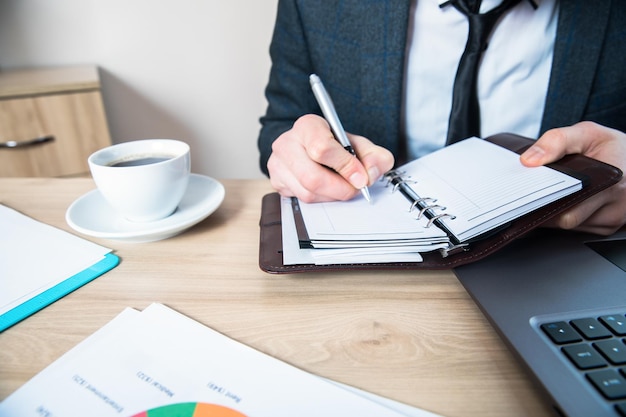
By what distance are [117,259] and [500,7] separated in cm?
73

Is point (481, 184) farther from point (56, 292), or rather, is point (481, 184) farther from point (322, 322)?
point (56, 292)

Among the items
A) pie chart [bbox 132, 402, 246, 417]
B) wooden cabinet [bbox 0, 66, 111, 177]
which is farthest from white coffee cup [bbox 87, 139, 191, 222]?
wooden cabinet [bbox 0, 66, 111, 177]

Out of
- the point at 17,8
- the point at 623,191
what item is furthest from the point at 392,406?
the point at 17,8

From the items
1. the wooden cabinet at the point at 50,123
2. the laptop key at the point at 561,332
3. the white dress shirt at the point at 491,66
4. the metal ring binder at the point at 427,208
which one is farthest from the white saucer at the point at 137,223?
the wooden cabinet at the point at 50,123

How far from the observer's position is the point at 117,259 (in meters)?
0.43

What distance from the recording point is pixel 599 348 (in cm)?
27

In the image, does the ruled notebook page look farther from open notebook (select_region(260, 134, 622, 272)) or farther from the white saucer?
the white saucer

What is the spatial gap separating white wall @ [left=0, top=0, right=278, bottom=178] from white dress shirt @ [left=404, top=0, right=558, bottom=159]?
96cm

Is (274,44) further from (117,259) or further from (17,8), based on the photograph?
(17,8)

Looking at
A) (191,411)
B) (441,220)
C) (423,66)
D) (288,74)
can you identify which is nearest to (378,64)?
(423,66)

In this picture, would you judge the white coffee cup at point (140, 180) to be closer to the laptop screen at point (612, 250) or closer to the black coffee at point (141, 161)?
the black coffee at point (141, 161)

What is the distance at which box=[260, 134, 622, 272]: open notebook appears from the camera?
38 cm

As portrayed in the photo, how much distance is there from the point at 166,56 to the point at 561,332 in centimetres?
164

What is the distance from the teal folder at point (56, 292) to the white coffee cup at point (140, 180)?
64mm
